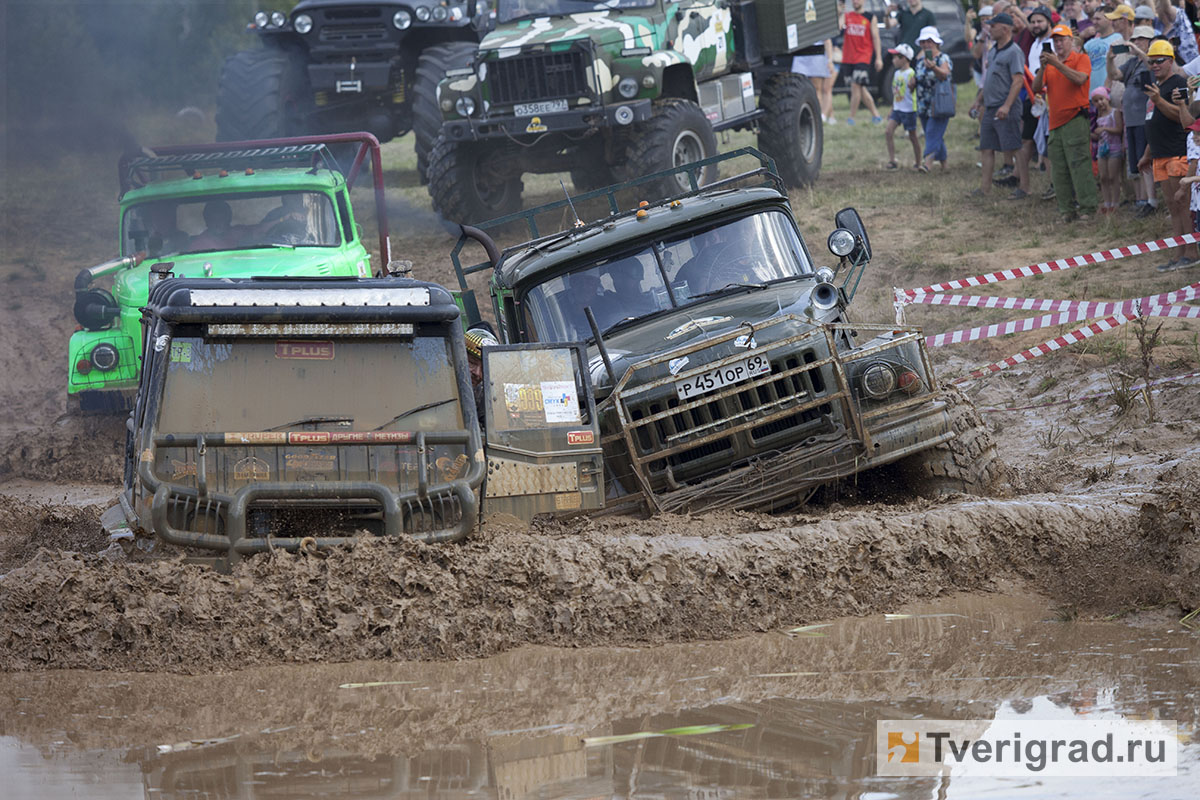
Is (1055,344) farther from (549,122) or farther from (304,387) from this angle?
(304,387)

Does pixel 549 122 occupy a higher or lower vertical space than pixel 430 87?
lower

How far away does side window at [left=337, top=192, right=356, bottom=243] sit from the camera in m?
12.3

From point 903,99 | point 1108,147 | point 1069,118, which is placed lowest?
point 1108,147

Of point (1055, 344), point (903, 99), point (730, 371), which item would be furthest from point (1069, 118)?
point (730, 371)

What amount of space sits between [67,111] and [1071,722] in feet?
70.5

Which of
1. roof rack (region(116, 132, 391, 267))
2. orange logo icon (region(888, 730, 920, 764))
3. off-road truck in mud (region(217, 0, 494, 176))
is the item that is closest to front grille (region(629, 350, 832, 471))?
orange logo icon (region(888, 730, 920, 764))

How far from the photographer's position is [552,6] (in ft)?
54.2

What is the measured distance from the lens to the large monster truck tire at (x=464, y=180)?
16.5 meters

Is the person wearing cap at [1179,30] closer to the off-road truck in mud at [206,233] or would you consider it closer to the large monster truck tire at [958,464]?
the large monster truck tire at [958,464]

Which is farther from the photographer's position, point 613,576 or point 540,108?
point 540,108

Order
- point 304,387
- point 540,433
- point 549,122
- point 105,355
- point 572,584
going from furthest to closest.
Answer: point 549,122 < point 105,355 < point 540,433 < point 304,387 < point 572,584

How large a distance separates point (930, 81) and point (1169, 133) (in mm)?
5511

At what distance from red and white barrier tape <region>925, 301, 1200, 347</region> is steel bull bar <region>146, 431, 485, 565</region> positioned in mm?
6168

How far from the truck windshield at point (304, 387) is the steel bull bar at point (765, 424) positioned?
42.5 inches
